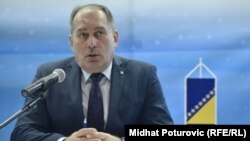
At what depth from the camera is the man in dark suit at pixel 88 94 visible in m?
2.02

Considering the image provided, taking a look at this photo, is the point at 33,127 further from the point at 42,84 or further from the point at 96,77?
the point at 42,84

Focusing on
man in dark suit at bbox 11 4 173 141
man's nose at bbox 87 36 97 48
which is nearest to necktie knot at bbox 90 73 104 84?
man in dark suit at bbox 11 4 173 141

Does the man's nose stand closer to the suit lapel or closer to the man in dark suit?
the man in dark suit

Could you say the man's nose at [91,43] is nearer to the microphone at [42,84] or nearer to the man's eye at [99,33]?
the man's eye at [99,33]

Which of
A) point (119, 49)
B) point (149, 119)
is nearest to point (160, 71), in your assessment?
point (119, 49)

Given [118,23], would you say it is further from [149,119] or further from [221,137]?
[221,137]

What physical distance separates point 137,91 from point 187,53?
0.74 m

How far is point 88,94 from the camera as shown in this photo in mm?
2102

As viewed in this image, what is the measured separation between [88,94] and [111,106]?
0.15m

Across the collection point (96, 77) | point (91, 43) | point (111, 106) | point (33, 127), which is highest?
point (91, 43)

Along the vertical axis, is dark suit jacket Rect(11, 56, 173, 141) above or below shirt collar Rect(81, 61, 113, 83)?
below

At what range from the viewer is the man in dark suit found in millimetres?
2021

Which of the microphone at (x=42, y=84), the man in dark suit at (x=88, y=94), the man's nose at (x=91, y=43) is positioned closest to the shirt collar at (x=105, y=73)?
the man in dark suit at (x=88, y=94)

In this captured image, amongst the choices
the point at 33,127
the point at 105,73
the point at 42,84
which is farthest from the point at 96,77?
the point at 42,84
